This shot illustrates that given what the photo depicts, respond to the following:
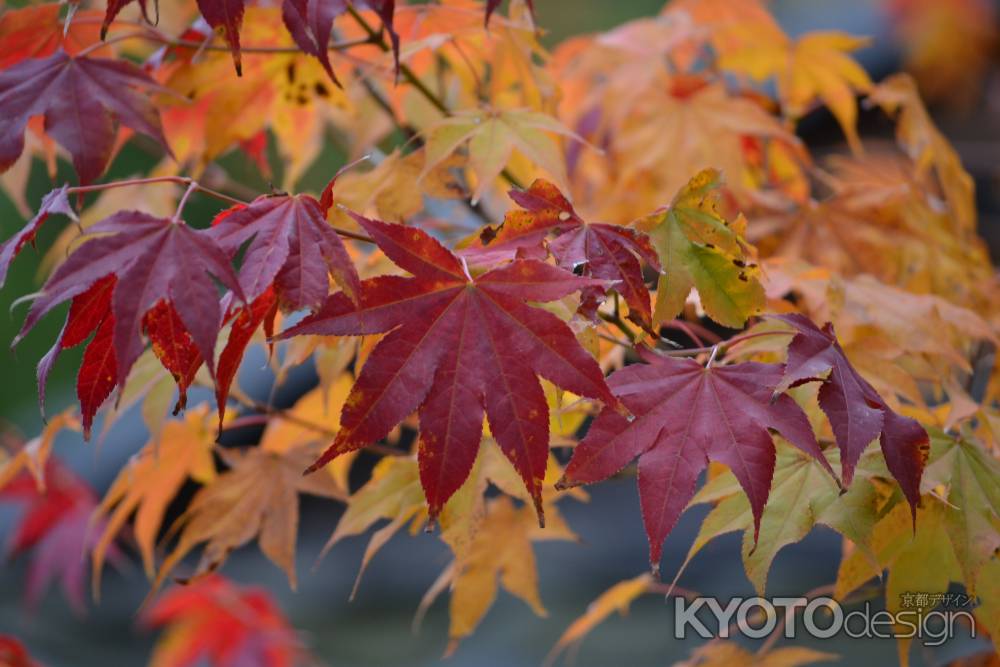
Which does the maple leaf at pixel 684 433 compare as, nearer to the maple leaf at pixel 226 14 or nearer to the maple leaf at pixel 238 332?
the maple leaf at pixel 238 332

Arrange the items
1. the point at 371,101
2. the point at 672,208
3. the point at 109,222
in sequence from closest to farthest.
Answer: the point at 109,222 → the point at 672,208 → the point at 371,101

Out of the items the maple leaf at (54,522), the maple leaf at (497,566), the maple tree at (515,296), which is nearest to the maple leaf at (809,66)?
the maple tree at (515,296)

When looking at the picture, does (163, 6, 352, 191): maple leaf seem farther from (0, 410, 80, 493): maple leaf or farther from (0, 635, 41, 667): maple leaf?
(0, 635, 41, 667): maple leaf

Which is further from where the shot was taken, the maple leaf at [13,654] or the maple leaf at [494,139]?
the maple leaf at [13,654]

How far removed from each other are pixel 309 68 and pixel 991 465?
2.44 feet

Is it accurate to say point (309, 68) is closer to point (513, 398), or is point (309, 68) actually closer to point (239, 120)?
point (239, 120)

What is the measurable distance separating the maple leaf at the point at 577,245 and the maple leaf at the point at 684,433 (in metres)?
0.05

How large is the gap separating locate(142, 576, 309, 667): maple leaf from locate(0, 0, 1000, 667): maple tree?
2.29ft

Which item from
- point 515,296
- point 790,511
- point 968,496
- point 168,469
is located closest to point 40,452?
point 168,469

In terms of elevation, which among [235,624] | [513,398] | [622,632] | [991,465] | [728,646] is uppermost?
[513,398]

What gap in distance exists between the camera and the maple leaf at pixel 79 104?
75 cm

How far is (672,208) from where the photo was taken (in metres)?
0.68

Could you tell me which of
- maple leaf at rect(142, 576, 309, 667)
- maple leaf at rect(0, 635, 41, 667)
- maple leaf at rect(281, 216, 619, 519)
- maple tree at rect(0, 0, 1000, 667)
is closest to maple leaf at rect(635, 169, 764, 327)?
maple tree at rect(0, 0, 1000, 667)

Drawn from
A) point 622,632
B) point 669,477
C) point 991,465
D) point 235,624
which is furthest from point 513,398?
point 622,632
